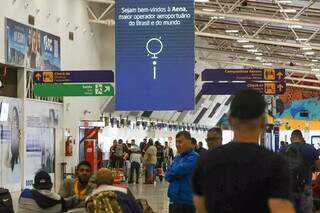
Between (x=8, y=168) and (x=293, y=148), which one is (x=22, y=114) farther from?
(x=293, y=148)

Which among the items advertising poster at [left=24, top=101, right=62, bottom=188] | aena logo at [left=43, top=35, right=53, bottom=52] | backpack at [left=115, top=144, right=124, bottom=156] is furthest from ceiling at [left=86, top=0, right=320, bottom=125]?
advertising poster at [left=24, top=101, right=62, bottom=188]

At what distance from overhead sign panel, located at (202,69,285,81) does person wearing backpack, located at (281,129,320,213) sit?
919 cm

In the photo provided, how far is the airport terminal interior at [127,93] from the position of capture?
7.36m

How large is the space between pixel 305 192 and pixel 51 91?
488 inches

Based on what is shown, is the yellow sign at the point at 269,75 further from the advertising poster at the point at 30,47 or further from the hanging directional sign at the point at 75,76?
the advertising poster at the point at 30,47

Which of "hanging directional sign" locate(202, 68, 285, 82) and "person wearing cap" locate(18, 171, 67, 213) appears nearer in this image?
"person wearing cap" locate(18, 171, 67, 213)

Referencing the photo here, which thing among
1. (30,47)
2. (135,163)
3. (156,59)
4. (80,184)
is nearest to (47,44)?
(30,47)

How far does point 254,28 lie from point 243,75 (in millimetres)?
19127

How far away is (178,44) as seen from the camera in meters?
14.3

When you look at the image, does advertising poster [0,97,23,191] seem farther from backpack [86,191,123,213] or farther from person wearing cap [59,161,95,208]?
backpack [86,191,123,213]

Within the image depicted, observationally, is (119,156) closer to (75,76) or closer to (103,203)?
(75,76)

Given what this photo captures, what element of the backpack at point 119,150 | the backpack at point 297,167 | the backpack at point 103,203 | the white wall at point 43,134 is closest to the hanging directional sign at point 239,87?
the white wall at point 43,134

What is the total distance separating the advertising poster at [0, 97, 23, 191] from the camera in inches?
863

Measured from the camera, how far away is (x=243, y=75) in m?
18.1
